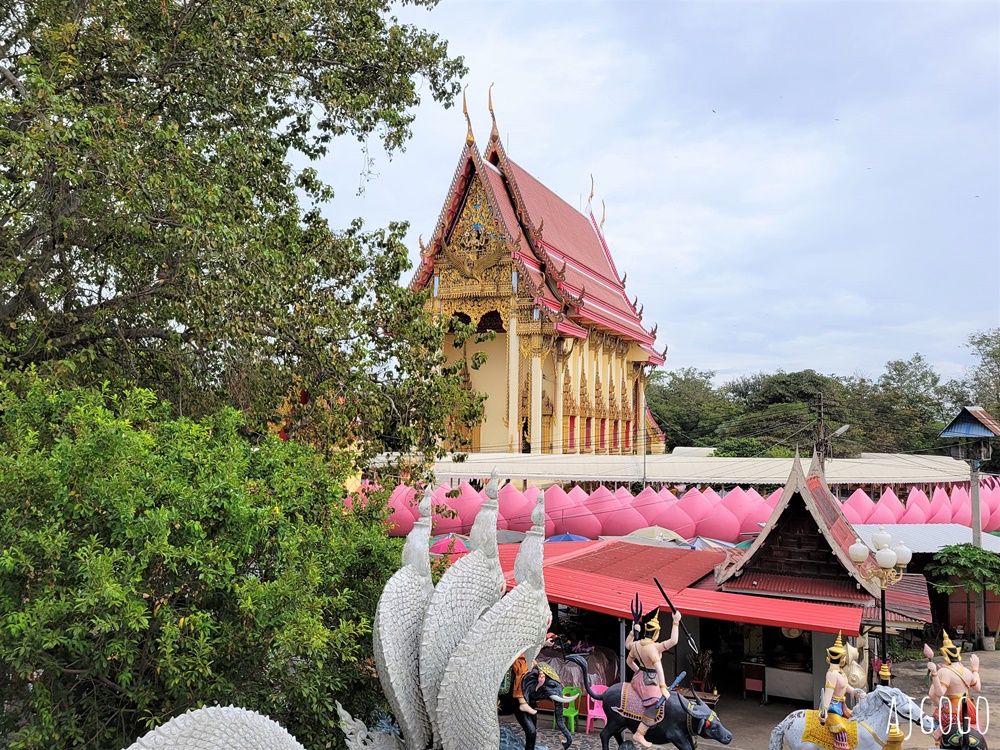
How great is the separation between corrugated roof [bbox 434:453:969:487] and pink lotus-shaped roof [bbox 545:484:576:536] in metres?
1.67

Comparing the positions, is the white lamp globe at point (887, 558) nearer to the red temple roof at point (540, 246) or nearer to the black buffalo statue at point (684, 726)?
the black buffalo statue at point (684, 726)

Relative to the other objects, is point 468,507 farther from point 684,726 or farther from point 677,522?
point 684,726

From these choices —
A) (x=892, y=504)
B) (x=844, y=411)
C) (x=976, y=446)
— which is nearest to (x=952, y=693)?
(x=976, y=446)

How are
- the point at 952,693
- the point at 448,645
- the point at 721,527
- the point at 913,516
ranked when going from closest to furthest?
the point at 448,645 → the point at 952,693 → the point at 721,527 → the point at 913,516

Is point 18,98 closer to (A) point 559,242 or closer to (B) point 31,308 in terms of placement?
(B) point 31,308

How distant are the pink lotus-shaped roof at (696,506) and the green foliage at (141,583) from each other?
12.2 m

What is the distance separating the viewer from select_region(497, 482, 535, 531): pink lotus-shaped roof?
1644 centimetres

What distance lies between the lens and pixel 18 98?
665cm

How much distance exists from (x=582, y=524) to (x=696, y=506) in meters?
2.47

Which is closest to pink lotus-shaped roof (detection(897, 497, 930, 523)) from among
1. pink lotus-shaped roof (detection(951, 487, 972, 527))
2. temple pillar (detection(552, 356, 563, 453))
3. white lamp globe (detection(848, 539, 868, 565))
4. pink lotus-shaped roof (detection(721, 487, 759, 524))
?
pink lotus-shaped roof (detection(951, 487, 972, 527))

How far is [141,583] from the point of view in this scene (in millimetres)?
4707

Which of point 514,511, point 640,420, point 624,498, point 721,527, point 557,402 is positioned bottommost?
point 721,527

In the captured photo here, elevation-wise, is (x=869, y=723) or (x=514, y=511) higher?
(x=514, y=511)

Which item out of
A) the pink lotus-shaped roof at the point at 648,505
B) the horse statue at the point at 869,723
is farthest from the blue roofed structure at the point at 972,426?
the horse statue at the point at 869,723
